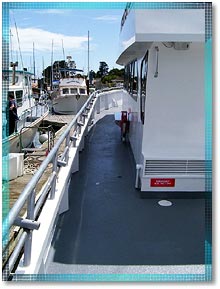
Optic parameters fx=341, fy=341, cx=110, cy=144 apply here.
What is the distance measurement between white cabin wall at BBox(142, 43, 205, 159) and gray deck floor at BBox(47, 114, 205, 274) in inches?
25.7

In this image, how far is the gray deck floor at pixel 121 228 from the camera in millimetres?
2945

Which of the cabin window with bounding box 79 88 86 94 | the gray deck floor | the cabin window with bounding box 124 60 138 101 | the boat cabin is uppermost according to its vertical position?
the cabin window with bounding box 79 88 86 94

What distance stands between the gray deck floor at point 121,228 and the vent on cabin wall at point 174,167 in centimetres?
35

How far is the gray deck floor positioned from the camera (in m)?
2.95

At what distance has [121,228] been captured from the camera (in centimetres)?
351

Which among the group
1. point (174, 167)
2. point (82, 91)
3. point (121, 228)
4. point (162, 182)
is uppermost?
point (82, 91)

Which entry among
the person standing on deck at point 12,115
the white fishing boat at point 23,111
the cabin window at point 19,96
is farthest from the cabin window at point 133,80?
the cabin window at point 19,96

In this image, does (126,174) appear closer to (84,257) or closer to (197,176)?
(197,176)

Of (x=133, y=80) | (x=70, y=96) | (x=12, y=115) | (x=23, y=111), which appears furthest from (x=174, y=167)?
(x=70, y=96)

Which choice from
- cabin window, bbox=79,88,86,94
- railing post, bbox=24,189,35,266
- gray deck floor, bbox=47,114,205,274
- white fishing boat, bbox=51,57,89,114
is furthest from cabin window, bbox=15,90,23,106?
railing post, bbox=24,189,35,266

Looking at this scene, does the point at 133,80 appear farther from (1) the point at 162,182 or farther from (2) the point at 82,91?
(2) the point at 82,91

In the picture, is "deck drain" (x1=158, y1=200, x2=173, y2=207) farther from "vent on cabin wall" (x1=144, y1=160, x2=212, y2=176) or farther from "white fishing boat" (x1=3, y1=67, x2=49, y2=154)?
"white fishing boat" (x1=3, y1=67, x2=49, y2=154)

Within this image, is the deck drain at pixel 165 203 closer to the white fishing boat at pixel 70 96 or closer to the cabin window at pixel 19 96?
the cabin window at pixel 19 96

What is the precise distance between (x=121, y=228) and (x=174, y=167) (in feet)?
4.00
